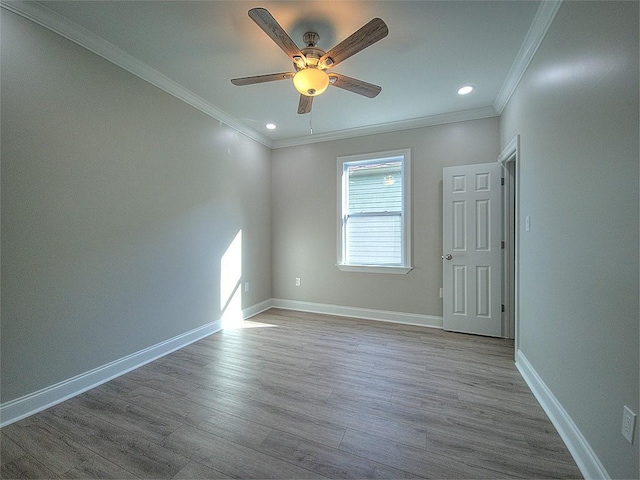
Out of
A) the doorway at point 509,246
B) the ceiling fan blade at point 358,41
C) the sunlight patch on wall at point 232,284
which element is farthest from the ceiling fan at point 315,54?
the sunlight patch on wall at point 232,284

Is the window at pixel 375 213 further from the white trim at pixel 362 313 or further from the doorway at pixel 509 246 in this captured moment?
the doorway at pixel 509 246

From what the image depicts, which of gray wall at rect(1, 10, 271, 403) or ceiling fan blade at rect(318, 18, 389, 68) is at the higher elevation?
ceiling fan blade at rect(318, 18, 389, 68)

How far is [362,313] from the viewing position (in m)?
3.85

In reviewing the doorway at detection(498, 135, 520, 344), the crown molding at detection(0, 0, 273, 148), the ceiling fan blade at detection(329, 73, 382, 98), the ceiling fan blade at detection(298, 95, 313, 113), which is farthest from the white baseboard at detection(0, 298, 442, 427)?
the ceiling fan blade at detection(329, 73, 382, 98)

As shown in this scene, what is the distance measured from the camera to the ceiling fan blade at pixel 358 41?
1532mm

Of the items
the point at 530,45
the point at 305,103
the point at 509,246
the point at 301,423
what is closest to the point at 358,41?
the point at 305,103

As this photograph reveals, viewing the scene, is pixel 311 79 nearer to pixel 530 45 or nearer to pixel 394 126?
pixel 530 45

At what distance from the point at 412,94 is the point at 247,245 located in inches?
111

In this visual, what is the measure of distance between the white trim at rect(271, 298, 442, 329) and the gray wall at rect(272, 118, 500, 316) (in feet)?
0.21

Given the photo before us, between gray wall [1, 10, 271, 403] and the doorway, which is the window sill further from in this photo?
gray wall [1, 10, 271, 403]

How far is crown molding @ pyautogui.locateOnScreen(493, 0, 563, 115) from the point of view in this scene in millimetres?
1700

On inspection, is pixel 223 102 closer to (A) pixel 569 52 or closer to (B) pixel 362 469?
(A) pixel 569 52

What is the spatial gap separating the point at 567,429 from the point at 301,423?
1.54 m

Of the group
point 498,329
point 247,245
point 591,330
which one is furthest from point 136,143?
point 498,329
